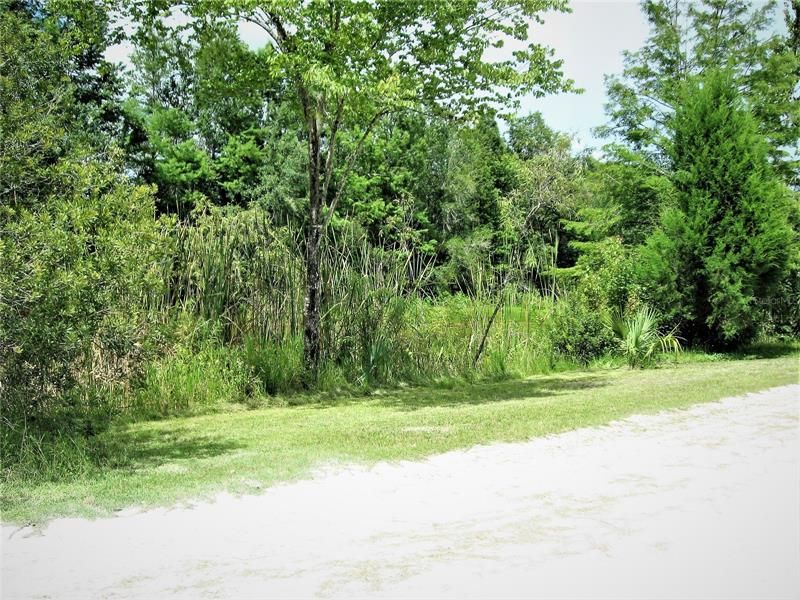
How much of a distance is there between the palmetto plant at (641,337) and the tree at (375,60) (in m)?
5.53

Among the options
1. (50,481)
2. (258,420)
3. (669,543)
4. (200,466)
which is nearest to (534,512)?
(669,543)

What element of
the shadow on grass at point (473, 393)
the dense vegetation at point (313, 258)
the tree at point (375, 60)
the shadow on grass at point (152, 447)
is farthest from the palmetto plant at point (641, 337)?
the shadow on grass at point (152, 447)

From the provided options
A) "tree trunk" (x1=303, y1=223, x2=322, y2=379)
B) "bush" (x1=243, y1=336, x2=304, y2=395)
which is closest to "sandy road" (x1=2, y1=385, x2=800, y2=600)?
"bush" (x1=243, y1=336, x2=304, y2=395)

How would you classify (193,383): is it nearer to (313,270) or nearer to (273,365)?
(273,365)

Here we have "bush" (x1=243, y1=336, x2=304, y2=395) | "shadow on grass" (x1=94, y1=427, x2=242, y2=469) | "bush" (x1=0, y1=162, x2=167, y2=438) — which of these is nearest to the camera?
"bush" (x1=0, y1=162, x2=167, y2=438)

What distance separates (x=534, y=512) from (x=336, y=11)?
7931mm

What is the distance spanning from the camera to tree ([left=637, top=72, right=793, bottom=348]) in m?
14.8

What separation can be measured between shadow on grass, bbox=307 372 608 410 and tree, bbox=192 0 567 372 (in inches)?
50.0

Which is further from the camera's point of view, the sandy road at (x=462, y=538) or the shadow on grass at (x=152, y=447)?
the shadow on grass at (x=152, y=447)

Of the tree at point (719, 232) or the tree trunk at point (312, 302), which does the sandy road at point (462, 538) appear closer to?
the tree trunk at point (312, 302)

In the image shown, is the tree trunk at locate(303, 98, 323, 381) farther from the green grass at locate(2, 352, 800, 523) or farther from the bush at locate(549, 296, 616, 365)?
the bush at locate(549, 296, 616, 365)

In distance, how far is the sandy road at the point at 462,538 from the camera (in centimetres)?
353

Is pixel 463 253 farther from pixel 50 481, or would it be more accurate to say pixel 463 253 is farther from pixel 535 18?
pixel 50 481

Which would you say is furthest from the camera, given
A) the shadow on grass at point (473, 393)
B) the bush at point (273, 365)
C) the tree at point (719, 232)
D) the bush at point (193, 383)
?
the tree at point (719, 232)
